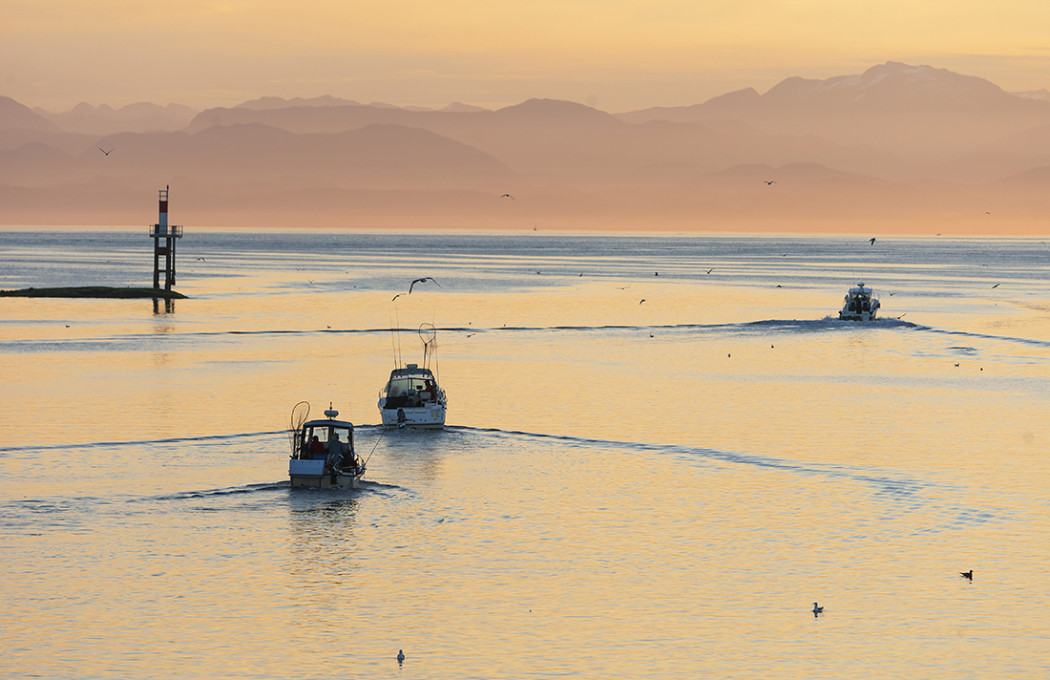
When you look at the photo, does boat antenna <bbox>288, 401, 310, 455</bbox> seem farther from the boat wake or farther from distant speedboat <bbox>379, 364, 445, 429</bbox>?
the boat wake

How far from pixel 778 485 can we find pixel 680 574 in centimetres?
1375

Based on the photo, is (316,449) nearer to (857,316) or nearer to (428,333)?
(428,333)

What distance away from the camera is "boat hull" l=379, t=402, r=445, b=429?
6400cm

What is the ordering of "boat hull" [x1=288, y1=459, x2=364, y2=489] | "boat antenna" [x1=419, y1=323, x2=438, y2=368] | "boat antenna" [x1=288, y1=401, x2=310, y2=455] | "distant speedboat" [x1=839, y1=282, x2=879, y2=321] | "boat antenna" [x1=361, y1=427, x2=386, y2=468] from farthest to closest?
1. "distant speedboat" [x1=839, y1=282, x2=879, y2=321]
2. "boat antenna" [x1=419, y1=323, x2=438, y2=368]
3. "boat antenna" [x1=361, y1=427, x2=386, y2=468]
4. "boat antenna" [x1=288, y1=401, x2=310, y2=455]
5. "boat hull" [x1=288, y1=459, x2=364, y2=489]

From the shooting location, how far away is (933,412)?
238ft

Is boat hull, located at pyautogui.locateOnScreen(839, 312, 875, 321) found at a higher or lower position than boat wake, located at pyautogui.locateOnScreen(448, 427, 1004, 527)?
higher

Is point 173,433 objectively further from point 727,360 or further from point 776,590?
point 727,360

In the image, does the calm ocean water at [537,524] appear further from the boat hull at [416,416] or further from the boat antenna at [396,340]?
the boat antenna at [396,340]

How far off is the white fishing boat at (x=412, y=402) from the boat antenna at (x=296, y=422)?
3836mm

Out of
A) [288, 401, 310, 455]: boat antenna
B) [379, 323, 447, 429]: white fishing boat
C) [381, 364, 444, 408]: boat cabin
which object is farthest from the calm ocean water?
[381, 364, 444, 408]: boat cabin

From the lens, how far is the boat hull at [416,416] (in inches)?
2520

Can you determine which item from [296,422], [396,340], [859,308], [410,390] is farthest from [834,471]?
[859,308]

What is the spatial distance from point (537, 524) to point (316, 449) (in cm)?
978

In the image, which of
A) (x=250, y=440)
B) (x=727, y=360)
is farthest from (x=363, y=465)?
(x=727, y=360)
